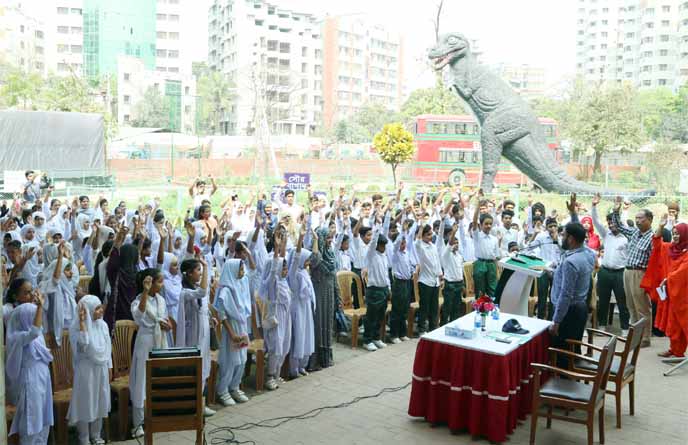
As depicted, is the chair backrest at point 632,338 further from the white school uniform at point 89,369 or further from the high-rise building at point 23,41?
the high-rise building at point 23,41

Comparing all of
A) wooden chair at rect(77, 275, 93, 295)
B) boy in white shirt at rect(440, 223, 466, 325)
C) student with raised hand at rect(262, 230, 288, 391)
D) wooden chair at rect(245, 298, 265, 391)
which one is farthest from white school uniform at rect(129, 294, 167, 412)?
boy in white shirt at rect(440, 223, 466, 325)

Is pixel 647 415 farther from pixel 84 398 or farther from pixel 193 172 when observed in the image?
pixel 193 172

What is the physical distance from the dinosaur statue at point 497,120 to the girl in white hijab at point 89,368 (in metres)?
15.9

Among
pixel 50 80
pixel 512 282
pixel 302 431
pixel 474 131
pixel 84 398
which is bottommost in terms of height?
pixel 302 431

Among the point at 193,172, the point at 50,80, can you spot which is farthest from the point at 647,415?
the point at 50,80

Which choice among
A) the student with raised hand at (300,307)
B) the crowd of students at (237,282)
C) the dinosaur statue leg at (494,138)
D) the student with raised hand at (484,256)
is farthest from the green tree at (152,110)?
the student with raised hand at (300,307)

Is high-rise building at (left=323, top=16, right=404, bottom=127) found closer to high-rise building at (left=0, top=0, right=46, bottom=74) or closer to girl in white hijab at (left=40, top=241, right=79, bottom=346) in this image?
high-rise building at (left=0, top=0, right=46, bottom=74)

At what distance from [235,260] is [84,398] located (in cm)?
190

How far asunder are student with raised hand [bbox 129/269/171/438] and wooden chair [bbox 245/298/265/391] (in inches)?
56.5

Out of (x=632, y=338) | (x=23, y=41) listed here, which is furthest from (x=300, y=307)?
(x=23, y=41)

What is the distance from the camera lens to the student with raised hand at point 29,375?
5.37 m

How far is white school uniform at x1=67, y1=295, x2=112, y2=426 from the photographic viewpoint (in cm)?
568

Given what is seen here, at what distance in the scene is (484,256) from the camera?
10406 mm

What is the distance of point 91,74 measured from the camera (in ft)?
148
